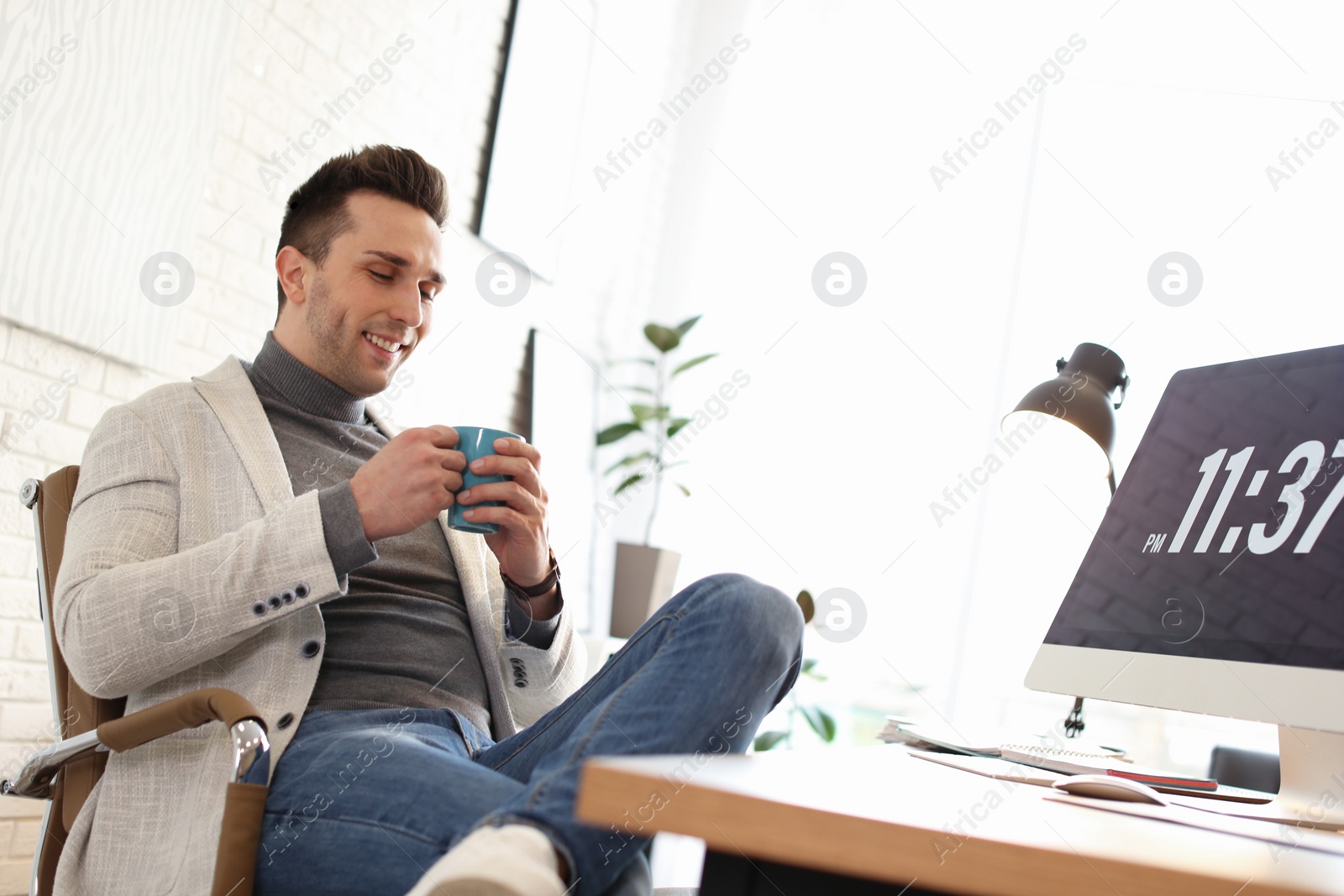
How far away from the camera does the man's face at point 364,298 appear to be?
1688 millimetres

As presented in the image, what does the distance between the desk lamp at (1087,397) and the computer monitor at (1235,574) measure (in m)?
0.27

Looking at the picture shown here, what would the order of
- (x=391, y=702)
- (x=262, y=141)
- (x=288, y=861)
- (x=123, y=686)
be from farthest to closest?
(x=262, y=141) → (x=391, y=702) → (x=123, y=686) → (x=288, y=861)

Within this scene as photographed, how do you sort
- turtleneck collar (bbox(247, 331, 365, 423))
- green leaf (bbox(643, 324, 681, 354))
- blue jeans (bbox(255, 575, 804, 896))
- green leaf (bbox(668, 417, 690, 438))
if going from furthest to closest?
green leaf (bbox(643, 324, 681, 354))
green leaf (bbox(668, 417, 690, 438))
turtleneck collar (bbox(247, 331, 365, 423))
blue jeans (bbox(255, 575, 804, 896))

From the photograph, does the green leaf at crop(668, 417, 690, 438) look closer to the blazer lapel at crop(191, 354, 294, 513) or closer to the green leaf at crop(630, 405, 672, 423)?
the green leaf at crop(630, 405, 672, 423)

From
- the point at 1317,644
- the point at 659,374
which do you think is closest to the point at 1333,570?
the point at 1317,644

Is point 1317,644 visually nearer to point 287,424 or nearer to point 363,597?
point 363,597

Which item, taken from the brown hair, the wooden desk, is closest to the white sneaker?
the wooden desk

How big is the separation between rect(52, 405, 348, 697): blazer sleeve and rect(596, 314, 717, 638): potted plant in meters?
2.08

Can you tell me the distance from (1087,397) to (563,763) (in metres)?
1.26

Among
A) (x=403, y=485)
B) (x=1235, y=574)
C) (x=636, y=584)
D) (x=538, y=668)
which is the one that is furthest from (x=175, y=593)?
(x=636, y=584)

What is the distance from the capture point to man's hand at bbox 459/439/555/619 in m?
1.26

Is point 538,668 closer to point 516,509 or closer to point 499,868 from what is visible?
point 516,509

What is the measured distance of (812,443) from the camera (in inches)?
170

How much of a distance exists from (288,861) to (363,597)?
0.46m
